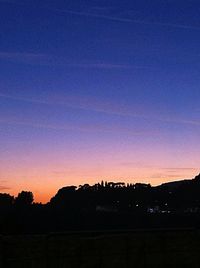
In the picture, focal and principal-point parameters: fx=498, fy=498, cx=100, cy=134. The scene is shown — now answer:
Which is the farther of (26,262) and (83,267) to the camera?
(83,267)

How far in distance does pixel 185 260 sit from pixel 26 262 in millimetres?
4678

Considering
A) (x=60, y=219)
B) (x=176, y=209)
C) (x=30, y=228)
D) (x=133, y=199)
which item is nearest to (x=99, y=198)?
(x=133, y=199)

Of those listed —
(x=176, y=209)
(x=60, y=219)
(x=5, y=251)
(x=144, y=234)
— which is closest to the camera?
(x=5, y=251)

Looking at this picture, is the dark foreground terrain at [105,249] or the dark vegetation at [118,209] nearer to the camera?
the dark foreground terrain at [105,249]

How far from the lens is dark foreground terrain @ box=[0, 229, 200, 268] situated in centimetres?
1120

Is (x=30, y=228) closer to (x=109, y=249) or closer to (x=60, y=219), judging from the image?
(x=60, y=219)

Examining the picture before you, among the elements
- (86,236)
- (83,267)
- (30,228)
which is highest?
(30,228)

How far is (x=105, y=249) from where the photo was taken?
1241 centimetres

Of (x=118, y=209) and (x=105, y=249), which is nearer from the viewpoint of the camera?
(x=105, y=249)

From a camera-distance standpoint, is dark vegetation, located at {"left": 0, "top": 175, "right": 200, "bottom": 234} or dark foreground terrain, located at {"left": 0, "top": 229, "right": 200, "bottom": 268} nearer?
dark foreground terrain, located at {"left": 0, "top": 229, "right": 200, "bottom": 268}

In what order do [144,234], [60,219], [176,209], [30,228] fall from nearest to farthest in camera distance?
[144,234]
[30,228]
[60,219]
[176,209]

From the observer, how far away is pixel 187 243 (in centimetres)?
1365

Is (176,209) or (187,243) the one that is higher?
(176,209)

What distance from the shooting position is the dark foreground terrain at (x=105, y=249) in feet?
36.8
